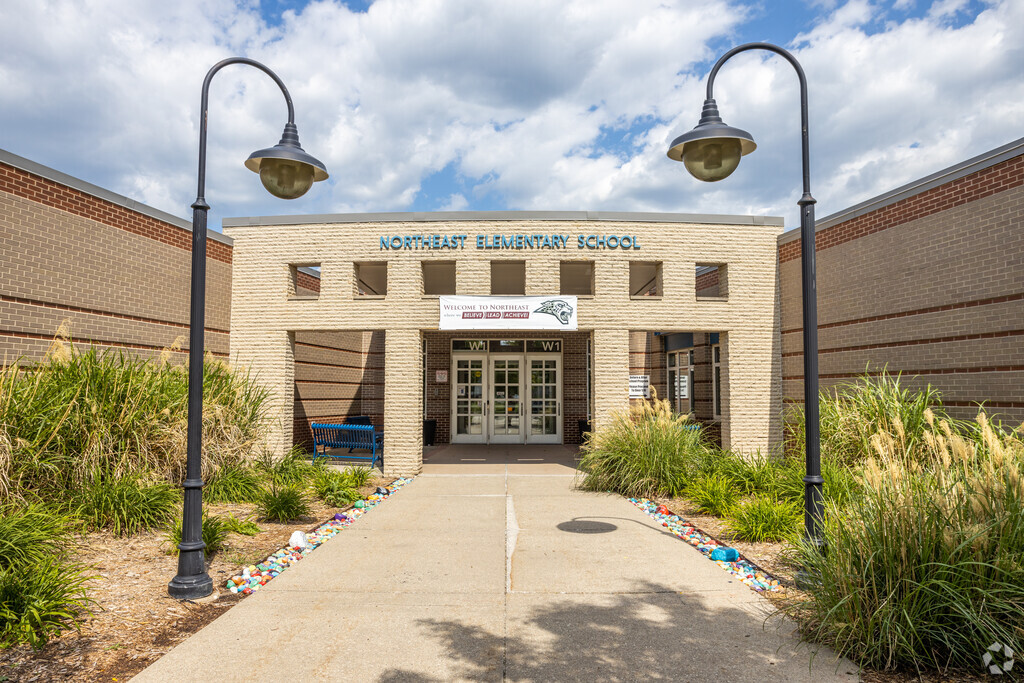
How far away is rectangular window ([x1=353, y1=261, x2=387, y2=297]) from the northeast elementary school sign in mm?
628

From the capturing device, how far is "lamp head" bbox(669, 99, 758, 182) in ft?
19.2

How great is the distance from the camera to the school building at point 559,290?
9492 mm

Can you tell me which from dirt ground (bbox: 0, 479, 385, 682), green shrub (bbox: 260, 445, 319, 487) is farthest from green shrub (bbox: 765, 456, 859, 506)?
green shrub (bbox: 260, 445, 319, 487)

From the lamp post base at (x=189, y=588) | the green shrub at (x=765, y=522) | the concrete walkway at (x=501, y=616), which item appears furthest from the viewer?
the green shrub at (x=765, y=522)

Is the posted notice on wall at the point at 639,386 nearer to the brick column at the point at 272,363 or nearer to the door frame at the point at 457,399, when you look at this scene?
the door frame at the point at 457,399

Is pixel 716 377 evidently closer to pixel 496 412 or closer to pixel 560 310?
pixel 560 310

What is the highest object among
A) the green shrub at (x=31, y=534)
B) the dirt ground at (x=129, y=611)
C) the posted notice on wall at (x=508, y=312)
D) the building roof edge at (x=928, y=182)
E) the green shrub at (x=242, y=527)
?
the building roof edge at (x=928, y=182)

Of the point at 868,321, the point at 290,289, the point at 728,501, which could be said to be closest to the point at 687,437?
the point at 728,501

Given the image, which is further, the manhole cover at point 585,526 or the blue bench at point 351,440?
the blue bench at point 351,440

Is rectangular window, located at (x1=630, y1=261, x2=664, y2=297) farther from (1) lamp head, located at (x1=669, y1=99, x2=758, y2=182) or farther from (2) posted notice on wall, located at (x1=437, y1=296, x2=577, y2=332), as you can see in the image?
(1) lamp head, located at (x1=669, y1=99, x2=758, y2=182)

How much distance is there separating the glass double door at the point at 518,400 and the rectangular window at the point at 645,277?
10.7 feet

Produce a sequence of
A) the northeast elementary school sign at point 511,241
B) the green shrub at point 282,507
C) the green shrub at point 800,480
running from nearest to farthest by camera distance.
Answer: the green shrub at point 800,480 → the green shrub at point 282,507 → the northeast elementary school sign at point 511,241

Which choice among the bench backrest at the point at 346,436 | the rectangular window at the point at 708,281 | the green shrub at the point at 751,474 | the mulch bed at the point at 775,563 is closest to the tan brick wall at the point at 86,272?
the bench backrest at the point at 346,436

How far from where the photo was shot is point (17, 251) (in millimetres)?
9359
